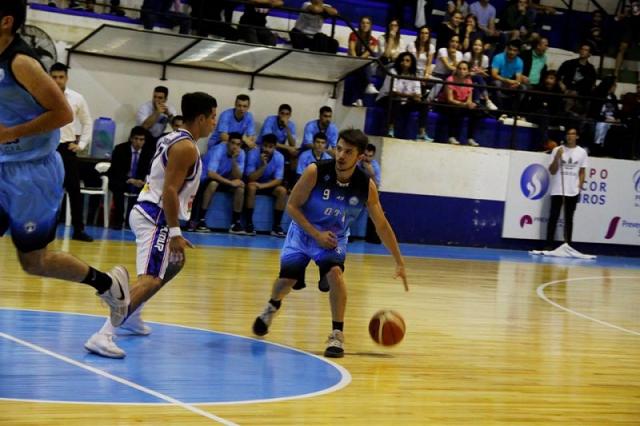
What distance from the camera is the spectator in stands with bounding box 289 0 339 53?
18.5 m

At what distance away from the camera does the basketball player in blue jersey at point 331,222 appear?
7.65 m

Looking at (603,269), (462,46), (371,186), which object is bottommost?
(603,269)

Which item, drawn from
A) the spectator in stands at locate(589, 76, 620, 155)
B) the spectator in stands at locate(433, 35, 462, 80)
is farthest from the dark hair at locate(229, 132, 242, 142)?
the spectator in stands at locate(589, 76, 620, 155)

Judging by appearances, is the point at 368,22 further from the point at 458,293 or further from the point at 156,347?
the point at 156,347

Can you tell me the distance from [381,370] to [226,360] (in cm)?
105

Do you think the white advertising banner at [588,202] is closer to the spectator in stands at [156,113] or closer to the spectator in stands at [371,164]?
the spectator in stands at [371,164]

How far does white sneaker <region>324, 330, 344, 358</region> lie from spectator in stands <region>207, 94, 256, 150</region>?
10141 millimetres

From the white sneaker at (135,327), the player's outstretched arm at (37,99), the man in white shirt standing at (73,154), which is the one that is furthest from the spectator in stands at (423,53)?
the player's outstretched arm at (37,99)

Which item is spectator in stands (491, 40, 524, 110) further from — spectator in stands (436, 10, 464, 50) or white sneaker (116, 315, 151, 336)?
white sneaker (116, 315, 151, 336)

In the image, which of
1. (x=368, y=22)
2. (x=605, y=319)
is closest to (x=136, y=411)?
(x=605, y=319)

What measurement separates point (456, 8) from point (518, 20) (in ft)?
5.13

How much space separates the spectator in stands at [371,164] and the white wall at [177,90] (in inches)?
65.6

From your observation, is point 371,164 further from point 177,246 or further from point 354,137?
point 177,246

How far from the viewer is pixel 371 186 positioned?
26.2 feet
